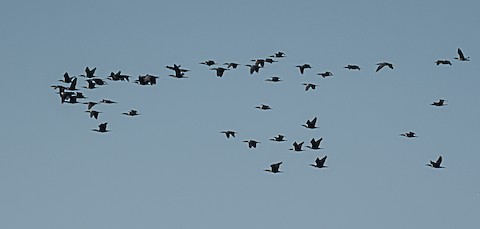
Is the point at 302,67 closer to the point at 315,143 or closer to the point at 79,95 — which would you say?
the point at 315,143

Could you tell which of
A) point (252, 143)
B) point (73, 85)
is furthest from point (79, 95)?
point (252, 143)

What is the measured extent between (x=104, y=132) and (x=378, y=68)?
2397 cm

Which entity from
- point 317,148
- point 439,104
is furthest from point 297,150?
point 439,104

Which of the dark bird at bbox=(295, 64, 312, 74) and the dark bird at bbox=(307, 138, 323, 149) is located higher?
the dark bird at bbox=(295, 64, 312, 74)

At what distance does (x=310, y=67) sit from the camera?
147 m

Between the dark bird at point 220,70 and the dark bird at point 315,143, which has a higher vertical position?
the dark bird at point 220,70

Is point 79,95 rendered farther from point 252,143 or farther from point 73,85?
point 252,143

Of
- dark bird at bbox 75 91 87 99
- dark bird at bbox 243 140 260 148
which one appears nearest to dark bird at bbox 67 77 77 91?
dark bird at bbox 75 91 87 99

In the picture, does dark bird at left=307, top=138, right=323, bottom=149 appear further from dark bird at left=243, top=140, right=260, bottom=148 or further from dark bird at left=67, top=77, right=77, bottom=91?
dark bird at left=67, top=77, right=77, bottom=91

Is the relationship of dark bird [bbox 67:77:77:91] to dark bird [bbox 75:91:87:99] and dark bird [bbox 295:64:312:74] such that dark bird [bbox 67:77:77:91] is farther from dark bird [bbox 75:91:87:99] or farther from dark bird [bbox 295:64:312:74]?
dark bird [bbox 295:64:312:74]

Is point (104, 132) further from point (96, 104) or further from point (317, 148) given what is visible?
point (317, 148)

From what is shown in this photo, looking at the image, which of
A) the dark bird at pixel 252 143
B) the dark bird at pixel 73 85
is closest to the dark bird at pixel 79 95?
the dark bird at pixel 73 85

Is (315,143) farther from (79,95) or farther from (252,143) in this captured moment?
(79,95)

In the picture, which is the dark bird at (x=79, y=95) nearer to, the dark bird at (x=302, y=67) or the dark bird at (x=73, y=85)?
the dark bird at (x=73, y=85)
